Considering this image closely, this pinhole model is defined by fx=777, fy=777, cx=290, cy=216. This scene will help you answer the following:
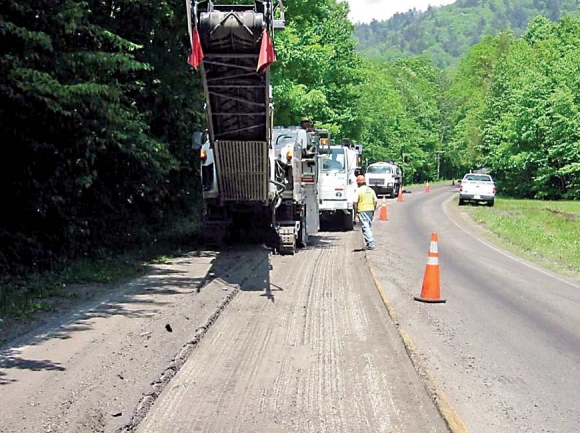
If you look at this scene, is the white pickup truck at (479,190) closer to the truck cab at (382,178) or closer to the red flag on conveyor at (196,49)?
the truck cab at (382,178)

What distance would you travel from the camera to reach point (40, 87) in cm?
1141

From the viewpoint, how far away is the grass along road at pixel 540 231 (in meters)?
20.6

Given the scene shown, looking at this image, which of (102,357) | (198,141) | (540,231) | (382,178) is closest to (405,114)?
(382,178)

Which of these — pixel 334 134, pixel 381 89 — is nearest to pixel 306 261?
pixel 334 134

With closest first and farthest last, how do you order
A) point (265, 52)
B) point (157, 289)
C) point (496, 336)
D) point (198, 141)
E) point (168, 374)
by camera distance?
point (168, 374) → point (496, 336) → point (265, 52) → point (157, 289) → point (198, 141)

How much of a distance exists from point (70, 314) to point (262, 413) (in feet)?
16.5

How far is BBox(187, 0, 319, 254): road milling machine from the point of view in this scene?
12.3m

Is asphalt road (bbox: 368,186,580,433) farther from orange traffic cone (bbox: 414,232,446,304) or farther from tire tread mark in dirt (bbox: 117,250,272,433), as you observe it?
tire tread mark in dirt (bbox: 117,250,272,433)

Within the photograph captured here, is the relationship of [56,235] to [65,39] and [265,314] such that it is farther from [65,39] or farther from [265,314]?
[265,314]

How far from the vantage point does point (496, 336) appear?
32.3 feet

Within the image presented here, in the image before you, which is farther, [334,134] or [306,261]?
[334,134]

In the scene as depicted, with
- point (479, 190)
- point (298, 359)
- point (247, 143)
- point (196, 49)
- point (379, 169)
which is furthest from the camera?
point (379, 169)

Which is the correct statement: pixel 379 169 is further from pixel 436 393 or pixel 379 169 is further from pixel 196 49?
pixel 436 393

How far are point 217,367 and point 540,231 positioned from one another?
A: 79.0 feet
